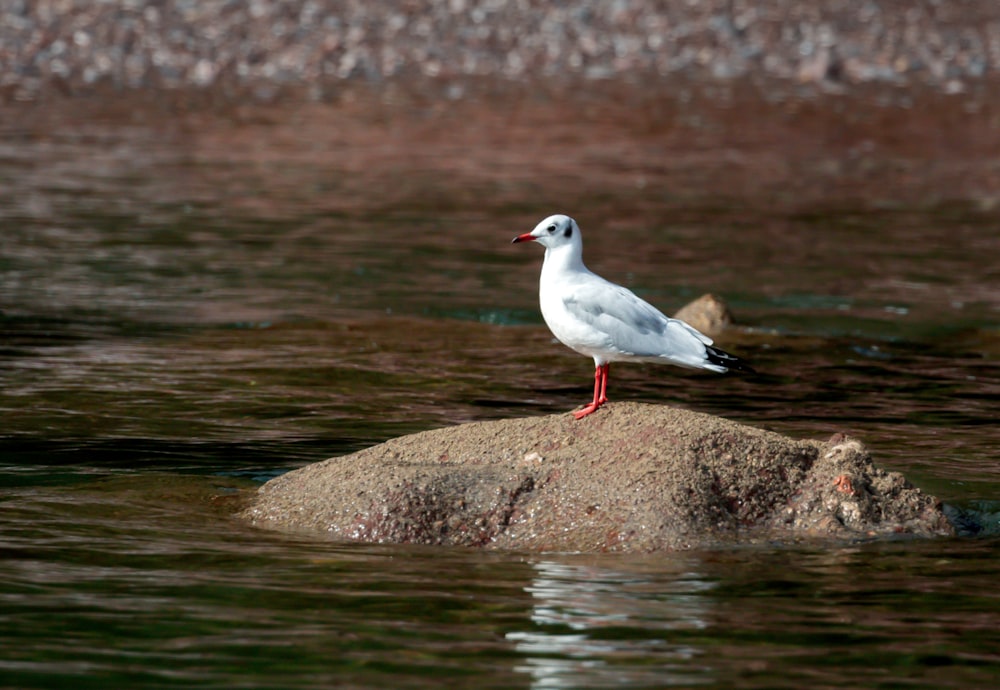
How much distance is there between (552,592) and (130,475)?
3487mm

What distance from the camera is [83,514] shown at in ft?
31.3

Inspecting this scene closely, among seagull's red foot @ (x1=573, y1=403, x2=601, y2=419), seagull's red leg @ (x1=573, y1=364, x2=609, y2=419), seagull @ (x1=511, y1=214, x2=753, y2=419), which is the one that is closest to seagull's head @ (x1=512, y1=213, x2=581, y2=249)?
seagull @ (x1=511, y1=214, x2=753, y2=419)

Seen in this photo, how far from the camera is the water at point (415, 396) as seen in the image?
7352 millimetres

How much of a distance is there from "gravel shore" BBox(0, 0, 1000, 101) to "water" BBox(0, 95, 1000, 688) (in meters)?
10.1

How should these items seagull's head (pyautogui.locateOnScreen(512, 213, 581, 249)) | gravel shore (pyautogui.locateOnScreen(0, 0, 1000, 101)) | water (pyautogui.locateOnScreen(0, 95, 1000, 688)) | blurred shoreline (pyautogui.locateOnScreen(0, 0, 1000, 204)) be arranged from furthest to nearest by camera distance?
gravel shore (pyautogui.locateOnScreen(0, 0, 1000, 101)), blurred shoreline (pyautogui.locateOnScreen(0, 0, 1000, 204)), seagull's head (pyautogui.locateOnScreen(512, 213, 581, 249)), water (pyautogui.locateOnScreen(0, 95, 1000, 688))

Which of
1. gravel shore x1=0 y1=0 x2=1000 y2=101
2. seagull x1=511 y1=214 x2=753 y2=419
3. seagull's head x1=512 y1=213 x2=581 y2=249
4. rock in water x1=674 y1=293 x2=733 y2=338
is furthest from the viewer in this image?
gravel shore x1=0 y1=0 x2=1000 y2=101

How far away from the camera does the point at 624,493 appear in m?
9.07

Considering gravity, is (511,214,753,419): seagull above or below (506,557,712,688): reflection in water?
above

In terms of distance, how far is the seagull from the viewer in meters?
9.37

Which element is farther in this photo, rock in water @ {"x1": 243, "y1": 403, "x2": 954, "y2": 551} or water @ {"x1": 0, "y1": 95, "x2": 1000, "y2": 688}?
rock in water @ {"x1": 243, "y1": 403, "x2": 954, "y2": 551}

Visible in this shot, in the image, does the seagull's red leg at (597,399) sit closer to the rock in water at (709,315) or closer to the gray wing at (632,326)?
the gray wing at (632,326)

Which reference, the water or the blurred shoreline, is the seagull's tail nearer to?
the water

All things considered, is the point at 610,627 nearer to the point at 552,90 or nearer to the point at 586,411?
the point at 586,411

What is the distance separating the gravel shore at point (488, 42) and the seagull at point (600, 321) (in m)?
28.6
